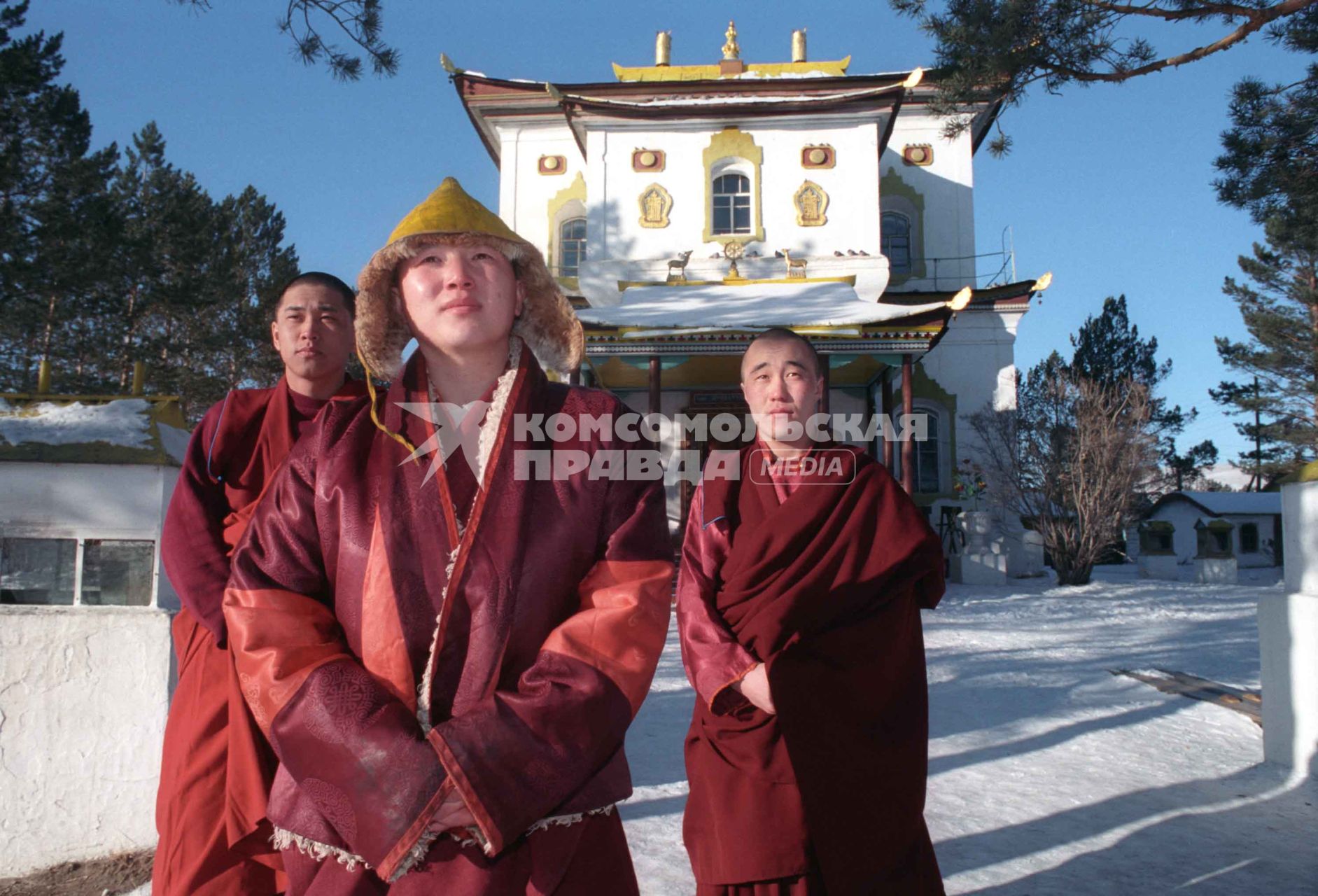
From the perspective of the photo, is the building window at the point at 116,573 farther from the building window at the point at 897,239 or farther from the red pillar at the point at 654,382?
the building window at the point at 897,239

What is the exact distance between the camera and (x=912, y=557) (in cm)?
255

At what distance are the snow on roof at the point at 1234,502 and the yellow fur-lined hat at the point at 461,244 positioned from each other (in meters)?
32.2

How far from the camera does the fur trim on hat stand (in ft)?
5.95

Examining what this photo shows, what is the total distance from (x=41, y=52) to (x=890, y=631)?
20.6m

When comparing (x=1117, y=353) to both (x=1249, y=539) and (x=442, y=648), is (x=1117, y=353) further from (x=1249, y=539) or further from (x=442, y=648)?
A: (x=442, y=648)

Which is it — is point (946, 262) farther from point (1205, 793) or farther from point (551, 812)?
point (551, 812)

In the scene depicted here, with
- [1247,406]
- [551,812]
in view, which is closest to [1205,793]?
[551,812]

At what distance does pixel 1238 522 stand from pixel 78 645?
3484cm

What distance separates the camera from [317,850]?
1.46m

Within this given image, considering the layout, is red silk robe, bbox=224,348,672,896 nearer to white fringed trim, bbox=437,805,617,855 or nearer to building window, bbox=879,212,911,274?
white fringed trim, bbox=437,805,617,855

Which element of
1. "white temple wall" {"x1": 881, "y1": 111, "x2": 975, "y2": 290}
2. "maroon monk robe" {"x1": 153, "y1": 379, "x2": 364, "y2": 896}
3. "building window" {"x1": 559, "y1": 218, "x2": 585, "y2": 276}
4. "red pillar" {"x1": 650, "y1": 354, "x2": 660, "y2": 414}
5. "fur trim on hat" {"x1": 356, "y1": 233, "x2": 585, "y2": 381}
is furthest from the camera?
"building window" {"x1": 559, "y1": 218, "x2": 585, "y2": 276}

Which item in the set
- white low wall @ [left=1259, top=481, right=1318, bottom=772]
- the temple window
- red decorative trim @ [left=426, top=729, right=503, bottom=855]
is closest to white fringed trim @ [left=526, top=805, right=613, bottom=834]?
red decorative trim @ [left=426, top=729, right=503, bottom=855]

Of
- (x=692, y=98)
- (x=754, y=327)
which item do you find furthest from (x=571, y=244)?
(x=754, y=327)

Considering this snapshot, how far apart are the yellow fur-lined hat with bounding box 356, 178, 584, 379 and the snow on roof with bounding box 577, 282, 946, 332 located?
9797 mm
